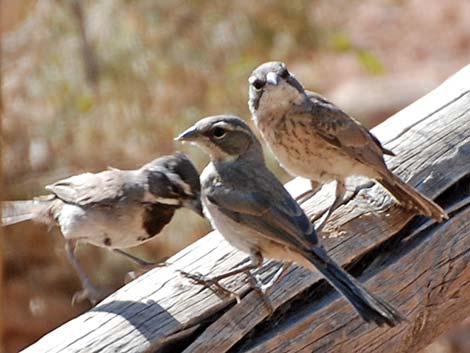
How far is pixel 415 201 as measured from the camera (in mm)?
3867

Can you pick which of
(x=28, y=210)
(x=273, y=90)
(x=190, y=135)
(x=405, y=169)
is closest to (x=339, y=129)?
(x=273, y=90)

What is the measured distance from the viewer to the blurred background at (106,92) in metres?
8.16

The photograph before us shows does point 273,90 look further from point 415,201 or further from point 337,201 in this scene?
point 415,201

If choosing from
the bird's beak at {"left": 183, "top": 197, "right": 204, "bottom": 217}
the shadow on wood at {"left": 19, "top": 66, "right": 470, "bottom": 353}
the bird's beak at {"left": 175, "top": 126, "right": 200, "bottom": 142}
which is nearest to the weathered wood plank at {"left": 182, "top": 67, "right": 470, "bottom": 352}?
the shadow on wood at {"left": 19, "top": 66, "right": 470, "bottom": 353}

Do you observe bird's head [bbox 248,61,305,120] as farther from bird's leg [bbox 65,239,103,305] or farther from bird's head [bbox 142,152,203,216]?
bird's leg [bbox 65,239,103,305]

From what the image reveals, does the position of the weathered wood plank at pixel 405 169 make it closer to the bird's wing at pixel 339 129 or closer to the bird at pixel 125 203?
the bird's wing at pixel 339 129

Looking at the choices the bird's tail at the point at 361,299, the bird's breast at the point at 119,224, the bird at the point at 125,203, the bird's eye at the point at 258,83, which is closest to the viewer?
the bird's tail at the point at 361,299

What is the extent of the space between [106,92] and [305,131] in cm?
411

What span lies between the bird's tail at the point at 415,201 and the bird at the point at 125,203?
77cm

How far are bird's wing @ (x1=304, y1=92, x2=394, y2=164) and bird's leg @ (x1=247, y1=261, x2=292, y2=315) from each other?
0.61 metres

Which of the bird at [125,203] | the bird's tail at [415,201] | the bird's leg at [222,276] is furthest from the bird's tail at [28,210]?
the bird's tail at [415,201]

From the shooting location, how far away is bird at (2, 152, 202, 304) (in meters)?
4.48

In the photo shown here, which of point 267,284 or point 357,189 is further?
point 357,189

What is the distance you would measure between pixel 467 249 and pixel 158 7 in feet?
15.8
